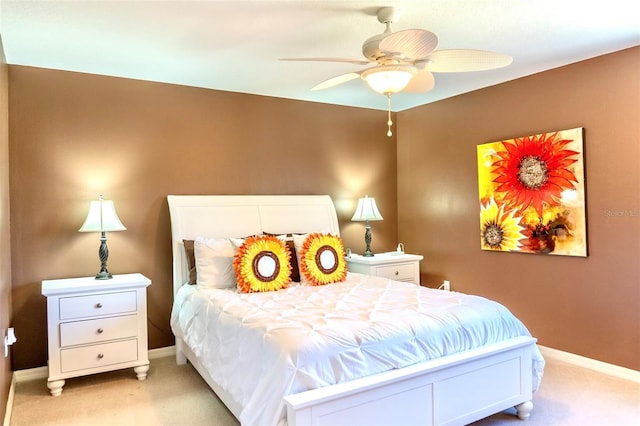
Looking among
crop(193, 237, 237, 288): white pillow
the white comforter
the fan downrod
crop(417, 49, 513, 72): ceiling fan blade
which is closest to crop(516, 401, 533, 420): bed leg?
the white comforter

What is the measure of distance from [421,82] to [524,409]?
2.09 meters

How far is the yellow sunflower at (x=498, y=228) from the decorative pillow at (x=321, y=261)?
1.52 meters

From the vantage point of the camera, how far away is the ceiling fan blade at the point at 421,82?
2.63 metres

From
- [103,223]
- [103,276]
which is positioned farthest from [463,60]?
[103,276]

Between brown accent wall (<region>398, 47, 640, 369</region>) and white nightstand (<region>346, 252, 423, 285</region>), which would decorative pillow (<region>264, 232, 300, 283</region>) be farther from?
brown accent wall (<region>398, 47, 640, 369</region>)

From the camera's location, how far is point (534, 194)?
3.79 meters

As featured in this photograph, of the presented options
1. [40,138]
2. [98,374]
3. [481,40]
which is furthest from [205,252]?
[481,40]

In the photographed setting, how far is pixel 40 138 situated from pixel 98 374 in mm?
1922

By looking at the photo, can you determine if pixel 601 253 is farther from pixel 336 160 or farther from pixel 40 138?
pixel 40 138

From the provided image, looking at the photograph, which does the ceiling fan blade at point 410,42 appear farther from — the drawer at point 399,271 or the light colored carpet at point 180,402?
the drawer at point 399,271

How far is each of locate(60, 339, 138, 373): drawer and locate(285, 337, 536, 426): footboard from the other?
1.94m

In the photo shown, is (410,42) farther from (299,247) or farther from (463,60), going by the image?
(299,247)

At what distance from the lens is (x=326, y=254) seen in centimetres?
359

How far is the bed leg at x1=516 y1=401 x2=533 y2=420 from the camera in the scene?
2631 millimetres
